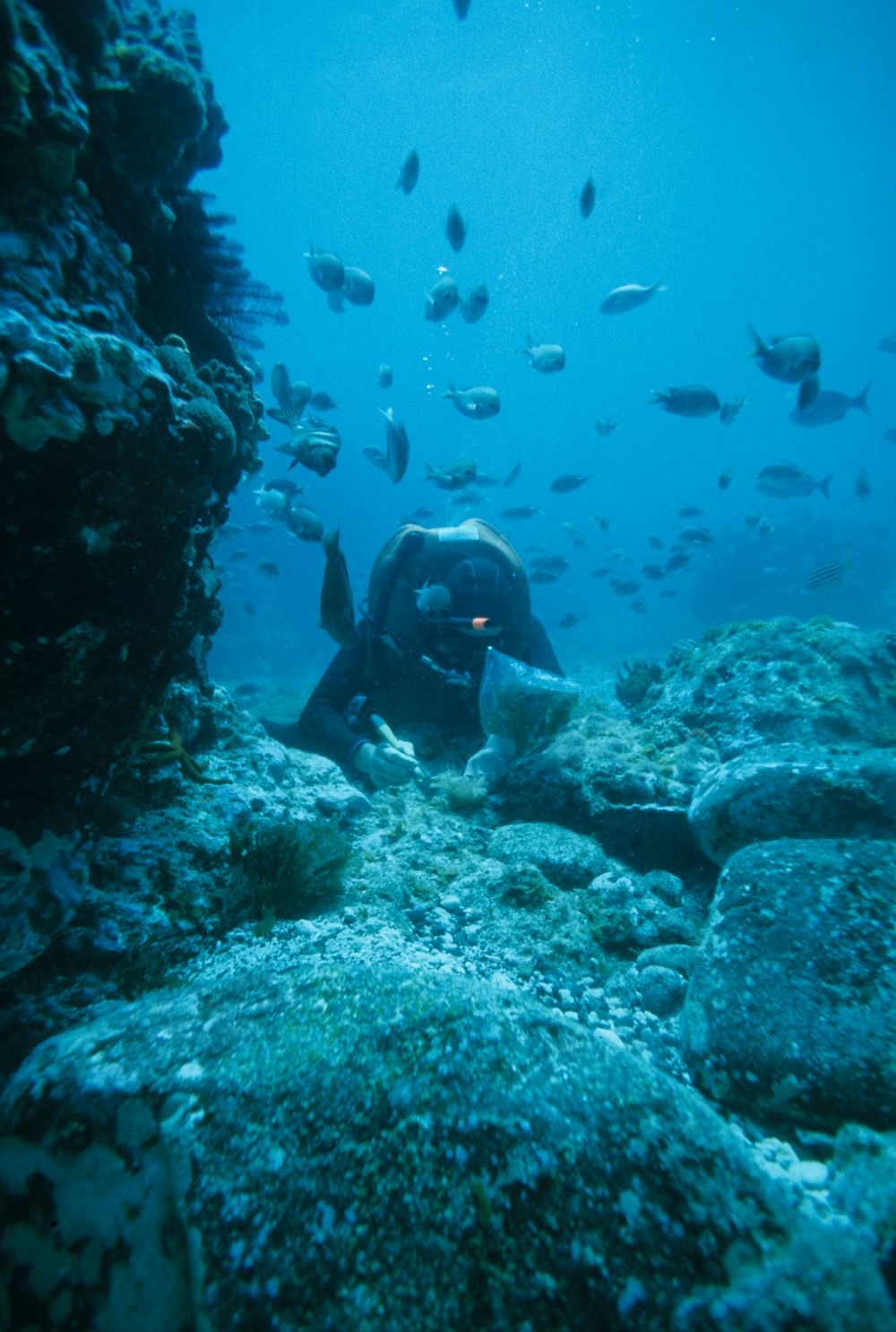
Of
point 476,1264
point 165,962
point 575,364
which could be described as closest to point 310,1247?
point 476,1264

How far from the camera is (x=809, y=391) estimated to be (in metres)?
6.80

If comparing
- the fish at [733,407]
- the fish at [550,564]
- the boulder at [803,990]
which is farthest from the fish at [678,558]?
the boulder at [803,990]

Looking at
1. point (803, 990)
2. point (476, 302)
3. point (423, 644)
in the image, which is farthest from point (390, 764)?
point (476, 302)

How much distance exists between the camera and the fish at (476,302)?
750cm

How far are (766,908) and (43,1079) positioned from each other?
2.75m

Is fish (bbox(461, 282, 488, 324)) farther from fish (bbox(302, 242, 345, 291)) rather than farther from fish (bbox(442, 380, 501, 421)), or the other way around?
A: fish (bbox(302, 242, 345, 291))

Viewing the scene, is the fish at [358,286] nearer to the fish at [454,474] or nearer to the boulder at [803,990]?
the fish at [454,474]

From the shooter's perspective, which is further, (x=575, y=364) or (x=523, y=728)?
(x=575, y=364)

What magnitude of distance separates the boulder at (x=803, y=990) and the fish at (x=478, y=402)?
696 cm

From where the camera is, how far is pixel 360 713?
217 inches

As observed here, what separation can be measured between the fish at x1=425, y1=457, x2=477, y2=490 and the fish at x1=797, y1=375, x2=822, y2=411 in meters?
4.61

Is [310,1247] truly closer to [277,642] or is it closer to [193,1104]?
[193,1104]

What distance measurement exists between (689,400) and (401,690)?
19.2 ft

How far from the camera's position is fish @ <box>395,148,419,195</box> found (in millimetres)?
6424
